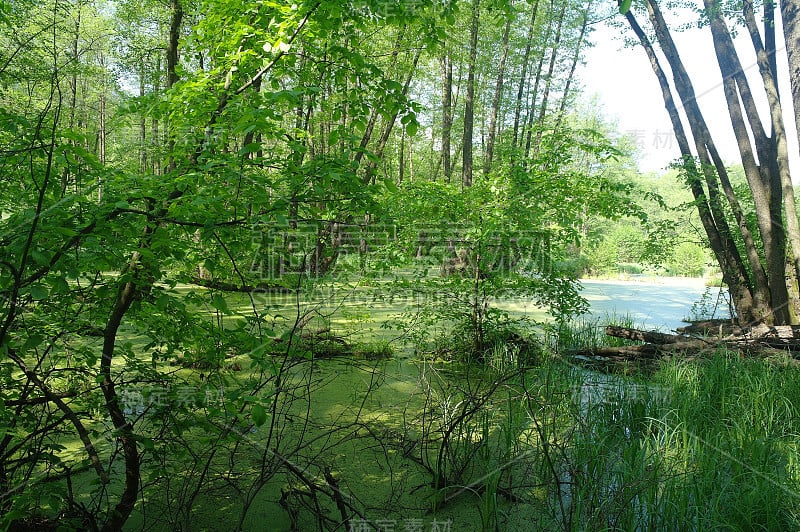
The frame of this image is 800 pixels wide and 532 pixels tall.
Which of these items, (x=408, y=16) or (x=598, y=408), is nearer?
(x=408, y=16)

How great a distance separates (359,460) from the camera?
269 centimetres

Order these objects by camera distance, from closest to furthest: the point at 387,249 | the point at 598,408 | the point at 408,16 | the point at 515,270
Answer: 1. the point at 408,16
2. the point at 598,408
3. the point at 387,249
4. the point at 515,270

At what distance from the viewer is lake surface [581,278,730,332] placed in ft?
24.3

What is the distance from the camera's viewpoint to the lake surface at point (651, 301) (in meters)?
7.40

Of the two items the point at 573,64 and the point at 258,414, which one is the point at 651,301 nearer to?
the point at 573,64

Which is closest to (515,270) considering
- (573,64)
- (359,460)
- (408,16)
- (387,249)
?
(387,249)

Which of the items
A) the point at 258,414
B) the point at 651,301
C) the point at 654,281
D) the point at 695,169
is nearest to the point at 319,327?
the point at 258,414

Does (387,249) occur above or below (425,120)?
below

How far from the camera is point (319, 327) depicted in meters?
5.52

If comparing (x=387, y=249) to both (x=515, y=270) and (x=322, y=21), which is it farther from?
(x=322, y=21)

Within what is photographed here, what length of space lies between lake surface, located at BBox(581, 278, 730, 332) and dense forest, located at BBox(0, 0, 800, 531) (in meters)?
1.95

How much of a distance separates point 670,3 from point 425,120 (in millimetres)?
12266

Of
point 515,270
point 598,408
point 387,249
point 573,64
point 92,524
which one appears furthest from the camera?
point 573,64

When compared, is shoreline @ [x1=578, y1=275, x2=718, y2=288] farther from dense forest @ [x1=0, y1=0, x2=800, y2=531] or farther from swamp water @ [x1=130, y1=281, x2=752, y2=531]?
swamp water @ [x1=130, y1=281, x2=752, y2=531]
